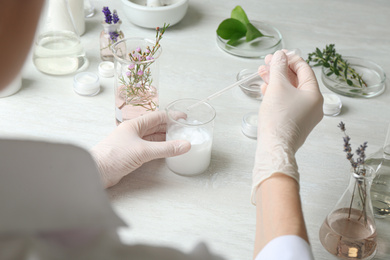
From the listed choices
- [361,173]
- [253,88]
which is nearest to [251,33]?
[253,88]

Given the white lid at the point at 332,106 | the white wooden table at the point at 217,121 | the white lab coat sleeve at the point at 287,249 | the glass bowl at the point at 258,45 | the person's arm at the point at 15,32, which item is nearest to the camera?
the person's arm at the point at 15,32

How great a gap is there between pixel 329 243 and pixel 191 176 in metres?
0.34

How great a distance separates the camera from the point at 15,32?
386 millimetres

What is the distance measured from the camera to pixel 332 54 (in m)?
1.60

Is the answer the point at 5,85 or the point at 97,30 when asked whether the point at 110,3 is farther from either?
the point at 5,85

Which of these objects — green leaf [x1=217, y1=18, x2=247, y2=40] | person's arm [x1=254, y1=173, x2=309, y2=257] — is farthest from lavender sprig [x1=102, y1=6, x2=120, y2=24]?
person's arm [x1=254, y1=173, x2=309, y2=257]

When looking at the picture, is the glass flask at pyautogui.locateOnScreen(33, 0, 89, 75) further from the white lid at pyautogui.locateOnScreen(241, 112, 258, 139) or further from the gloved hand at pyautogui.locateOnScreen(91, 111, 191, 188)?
the white lid at pyautogui.locateOnScreen(241, 112, 258, 139)

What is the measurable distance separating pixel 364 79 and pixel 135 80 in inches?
27.9

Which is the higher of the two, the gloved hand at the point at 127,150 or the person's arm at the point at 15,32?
the person's arm at the point at 15,32

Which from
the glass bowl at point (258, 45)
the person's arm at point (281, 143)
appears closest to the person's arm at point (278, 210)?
the person's arm at point (281, 143)

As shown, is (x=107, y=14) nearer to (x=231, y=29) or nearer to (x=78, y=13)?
(x=78, y=13)

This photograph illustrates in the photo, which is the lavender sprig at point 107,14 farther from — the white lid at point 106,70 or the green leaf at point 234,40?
the green leaf at point 234,40

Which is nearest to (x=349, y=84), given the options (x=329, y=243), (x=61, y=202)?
(x=329, y=243)

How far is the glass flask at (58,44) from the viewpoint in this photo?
1486 mm
